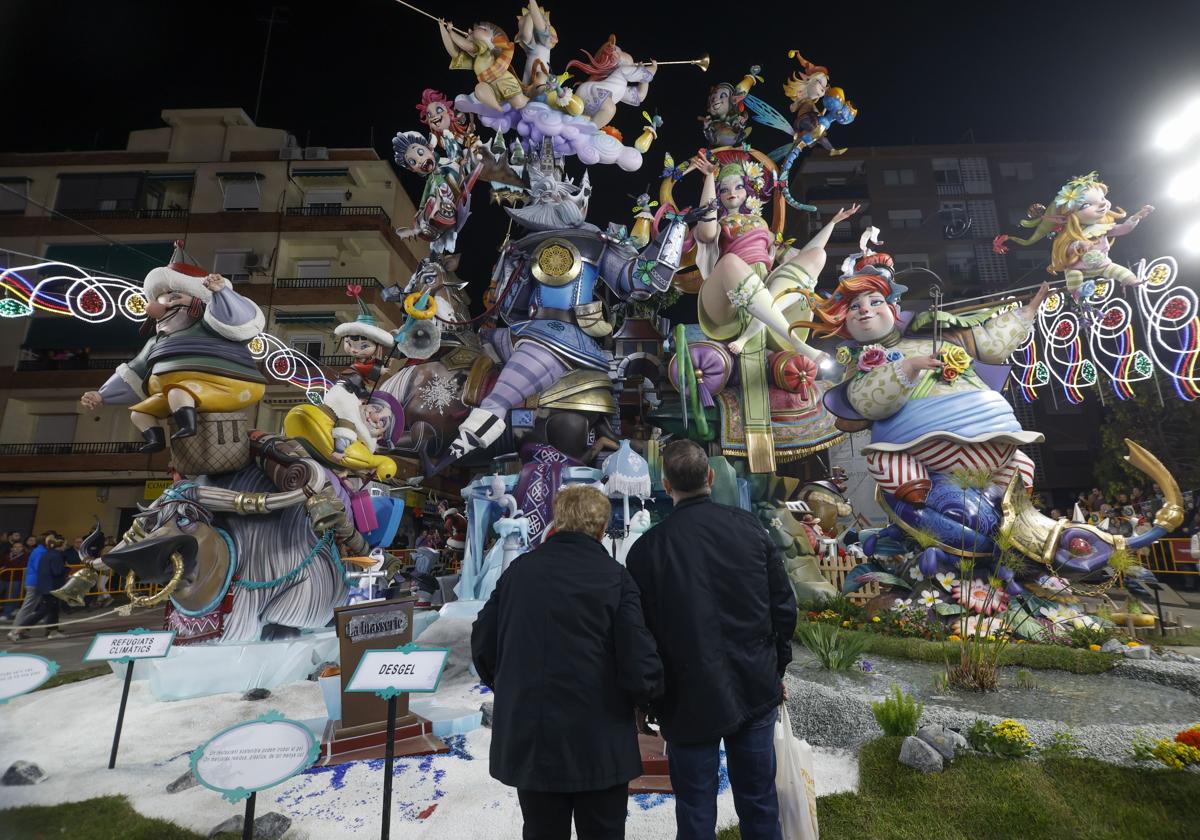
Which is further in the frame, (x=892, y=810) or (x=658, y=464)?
(x=658, y=464)

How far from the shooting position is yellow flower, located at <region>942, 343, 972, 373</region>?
6.07 meters

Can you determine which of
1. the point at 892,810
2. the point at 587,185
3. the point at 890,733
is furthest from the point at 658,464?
the point at 892,810

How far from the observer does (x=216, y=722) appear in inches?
165

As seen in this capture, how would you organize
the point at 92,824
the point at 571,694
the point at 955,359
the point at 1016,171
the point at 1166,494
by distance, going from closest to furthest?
the point at 571,694 < the point at 92,824 < the point at 1166,494 < the point at 955,359 < the point at 1016,171

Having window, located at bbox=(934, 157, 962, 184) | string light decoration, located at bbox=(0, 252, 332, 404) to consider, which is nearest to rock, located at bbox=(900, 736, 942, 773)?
string light decoration, located at bbox=(0, 252, 332, 404)

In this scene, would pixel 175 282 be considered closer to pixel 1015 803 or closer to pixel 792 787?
pixel 792 787

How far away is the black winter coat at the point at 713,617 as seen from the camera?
6.43 feet

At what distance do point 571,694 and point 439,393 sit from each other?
653 centimetres

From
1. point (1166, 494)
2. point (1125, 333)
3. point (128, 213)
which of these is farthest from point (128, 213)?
point (1125, 333)

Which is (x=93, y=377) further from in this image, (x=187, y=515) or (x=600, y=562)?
(x=600, y=562)

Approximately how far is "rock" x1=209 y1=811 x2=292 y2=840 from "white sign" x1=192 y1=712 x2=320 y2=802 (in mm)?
739

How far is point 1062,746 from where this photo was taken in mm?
2945

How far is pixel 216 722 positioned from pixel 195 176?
478 cm

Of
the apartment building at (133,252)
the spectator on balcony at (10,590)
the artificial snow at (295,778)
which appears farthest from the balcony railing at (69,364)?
the spectator on balcony at (10,590)
